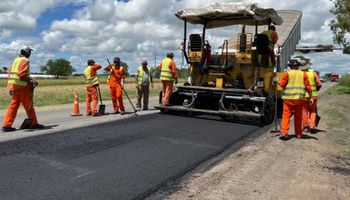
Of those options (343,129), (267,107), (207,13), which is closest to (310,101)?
(267,107)

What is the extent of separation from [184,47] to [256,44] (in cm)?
202

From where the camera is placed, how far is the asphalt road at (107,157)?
466 cm

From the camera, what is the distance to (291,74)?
27.0 feet

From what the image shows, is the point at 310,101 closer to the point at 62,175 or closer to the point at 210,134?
the point at 210,134

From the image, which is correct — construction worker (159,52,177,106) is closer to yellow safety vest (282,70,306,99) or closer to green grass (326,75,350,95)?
yellow safety vest (282,70,306,99)

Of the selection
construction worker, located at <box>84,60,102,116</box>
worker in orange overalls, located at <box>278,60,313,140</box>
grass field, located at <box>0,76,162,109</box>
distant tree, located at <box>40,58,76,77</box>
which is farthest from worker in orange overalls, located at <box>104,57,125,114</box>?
distant tree, located at <box>40,58,76,77</box>

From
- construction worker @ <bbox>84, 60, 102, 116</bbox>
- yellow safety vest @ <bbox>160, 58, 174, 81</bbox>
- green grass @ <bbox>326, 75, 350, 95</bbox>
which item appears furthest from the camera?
green grass @ <bbox>326, 75, 350, 95</bbox>

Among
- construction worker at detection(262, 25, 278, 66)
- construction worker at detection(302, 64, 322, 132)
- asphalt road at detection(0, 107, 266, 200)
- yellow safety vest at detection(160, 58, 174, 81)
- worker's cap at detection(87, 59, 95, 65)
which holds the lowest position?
asphalt road at detection(0, 107, 266, 200)

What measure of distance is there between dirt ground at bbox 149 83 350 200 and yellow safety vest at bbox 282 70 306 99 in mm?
916

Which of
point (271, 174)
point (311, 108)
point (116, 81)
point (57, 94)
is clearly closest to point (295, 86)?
point (311, 108)

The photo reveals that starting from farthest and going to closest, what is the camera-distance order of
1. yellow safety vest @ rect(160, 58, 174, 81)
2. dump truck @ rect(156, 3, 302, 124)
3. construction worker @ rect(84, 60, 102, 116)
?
yellow safety vest @ rect(160, 58, 174, 81)
construction worker @ rect(84, 60, 102, 116)
dump truck @ rect(156, 3, 302, 124)

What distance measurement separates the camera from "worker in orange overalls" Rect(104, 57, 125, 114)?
12006 millimetres

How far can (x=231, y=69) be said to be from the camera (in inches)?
437

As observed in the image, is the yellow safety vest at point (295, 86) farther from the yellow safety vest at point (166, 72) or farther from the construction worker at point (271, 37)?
the yellow safety vest at point (166, 72)
